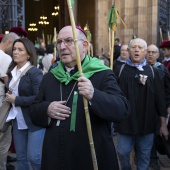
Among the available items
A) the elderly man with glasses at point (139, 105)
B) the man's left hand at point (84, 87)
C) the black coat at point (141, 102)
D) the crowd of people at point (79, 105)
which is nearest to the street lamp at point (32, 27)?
the crowd of people at point (79, 105)

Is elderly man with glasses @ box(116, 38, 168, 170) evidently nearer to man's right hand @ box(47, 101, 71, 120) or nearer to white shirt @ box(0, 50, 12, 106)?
white shirt @ box(0, 50, 12, 106)

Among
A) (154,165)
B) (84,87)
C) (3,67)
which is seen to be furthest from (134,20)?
(84,87)

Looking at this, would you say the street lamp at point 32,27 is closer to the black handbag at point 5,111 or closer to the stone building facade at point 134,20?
the stone building facade at point 134,20

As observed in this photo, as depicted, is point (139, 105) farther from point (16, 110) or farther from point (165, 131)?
point (16, 110)

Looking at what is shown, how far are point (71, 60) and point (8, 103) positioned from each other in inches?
73.6

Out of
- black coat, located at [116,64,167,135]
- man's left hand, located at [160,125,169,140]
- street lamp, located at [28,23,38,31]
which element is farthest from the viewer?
street lamp, located at [28,23,38,31]

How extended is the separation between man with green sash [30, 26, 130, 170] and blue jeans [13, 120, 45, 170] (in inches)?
54.0

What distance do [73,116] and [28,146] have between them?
1.71 m

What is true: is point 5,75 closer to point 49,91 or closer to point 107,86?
point 49,91

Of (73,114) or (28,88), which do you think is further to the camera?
(28,88)

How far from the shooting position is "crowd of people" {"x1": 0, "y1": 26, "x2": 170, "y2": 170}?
125 inches

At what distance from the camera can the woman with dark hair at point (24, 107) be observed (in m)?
4.69

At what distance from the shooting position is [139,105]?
507cm

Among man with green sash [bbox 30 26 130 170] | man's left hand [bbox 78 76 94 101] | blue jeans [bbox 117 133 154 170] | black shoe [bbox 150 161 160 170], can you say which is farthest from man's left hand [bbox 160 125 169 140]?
man's left hand [bbox 78 76 94 101]
